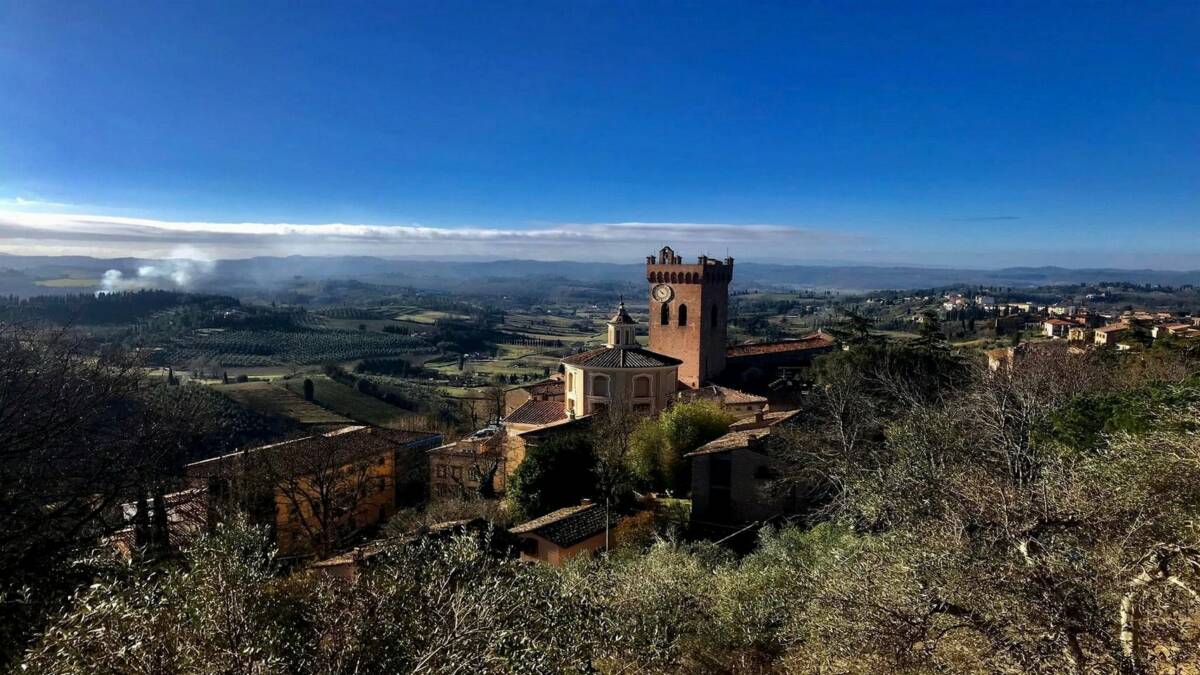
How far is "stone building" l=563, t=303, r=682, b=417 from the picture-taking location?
32938mm

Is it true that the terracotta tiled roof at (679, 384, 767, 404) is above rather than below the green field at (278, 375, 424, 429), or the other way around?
above

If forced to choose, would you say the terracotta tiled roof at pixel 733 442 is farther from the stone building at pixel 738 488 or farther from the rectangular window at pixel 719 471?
the rectangular window at pixel 719 471

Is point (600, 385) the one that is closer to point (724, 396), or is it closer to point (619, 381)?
point (619, 381)

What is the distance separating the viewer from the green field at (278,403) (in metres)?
62.0

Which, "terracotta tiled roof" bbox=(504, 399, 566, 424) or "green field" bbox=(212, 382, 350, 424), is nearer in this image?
"terracotta tiled roof" bbox=(504, 399, 566, 424)

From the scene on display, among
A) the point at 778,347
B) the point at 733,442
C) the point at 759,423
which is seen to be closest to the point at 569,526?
the point at 733,442

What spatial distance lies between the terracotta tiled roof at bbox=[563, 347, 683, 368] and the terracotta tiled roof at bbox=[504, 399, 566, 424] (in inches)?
96.1

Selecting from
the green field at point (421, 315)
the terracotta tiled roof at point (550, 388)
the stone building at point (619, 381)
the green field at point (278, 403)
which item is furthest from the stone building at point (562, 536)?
the green field at point (421, 315)

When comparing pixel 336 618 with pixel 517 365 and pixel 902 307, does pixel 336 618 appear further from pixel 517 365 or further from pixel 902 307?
pixel 902 307

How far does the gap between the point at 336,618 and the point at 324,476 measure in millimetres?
16782

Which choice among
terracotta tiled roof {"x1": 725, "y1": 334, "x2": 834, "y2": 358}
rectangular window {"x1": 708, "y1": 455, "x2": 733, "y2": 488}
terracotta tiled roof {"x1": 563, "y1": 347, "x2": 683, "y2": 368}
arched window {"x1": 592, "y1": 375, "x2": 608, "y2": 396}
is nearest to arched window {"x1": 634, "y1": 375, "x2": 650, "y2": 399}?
terracotta tiled roof {"x1": 563, "y1": 347, "x2": 683, "y2": 368}

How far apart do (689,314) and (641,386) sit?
39.2 feet

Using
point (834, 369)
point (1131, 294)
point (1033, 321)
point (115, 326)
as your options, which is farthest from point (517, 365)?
point (1131, 294)

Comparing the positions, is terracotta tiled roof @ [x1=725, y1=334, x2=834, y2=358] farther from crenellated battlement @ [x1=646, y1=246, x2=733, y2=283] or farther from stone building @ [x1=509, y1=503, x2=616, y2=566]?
stone building @ [x1=509, y1=503, x2=616, y2=566]
